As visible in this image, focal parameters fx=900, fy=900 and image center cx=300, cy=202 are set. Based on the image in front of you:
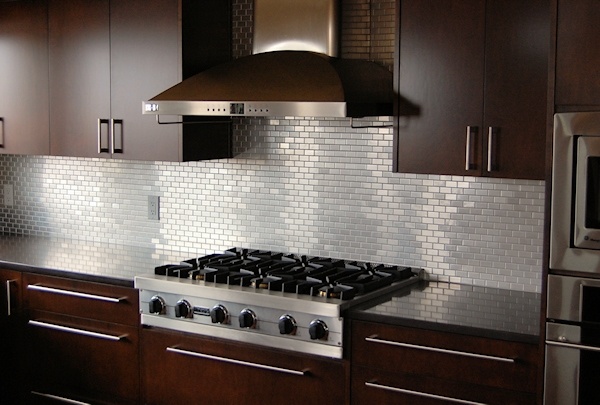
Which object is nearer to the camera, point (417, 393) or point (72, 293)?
point (417, 393)

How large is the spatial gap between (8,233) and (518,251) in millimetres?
3062

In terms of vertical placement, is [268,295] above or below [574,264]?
below

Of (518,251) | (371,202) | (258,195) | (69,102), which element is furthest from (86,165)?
(518,251)

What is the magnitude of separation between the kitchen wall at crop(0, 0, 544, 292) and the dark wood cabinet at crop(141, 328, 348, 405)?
780 millimetres

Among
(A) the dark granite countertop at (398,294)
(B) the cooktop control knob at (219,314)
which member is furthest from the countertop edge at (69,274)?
(B) the cooktop control knob at (219,314)

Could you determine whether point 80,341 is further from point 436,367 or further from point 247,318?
point 436,367

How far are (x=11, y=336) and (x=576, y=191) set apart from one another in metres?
2.85

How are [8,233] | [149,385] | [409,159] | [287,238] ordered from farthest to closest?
1. [8,233]
2. [287,238]
3. [149,385]
4. [409,159]

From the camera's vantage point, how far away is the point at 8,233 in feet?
17.5

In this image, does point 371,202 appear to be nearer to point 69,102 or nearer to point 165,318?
point 165,318

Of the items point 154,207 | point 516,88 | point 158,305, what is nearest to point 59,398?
point 158,305

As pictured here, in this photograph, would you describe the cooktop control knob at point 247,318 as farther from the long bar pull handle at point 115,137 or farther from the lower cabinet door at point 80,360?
the long bar pull handle at point 115,137

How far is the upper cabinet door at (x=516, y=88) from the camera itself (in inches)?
133

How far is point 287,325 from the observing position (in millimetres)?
3525
